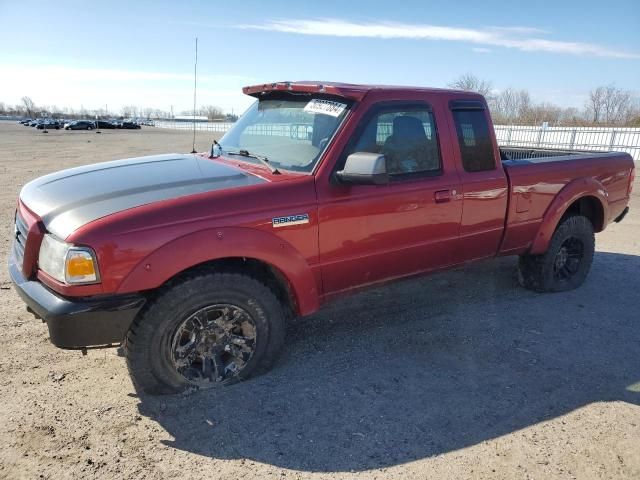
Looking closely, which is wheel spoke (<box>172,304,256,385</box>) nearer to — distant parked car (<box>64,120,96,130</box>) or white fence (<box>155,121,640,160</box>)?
white fence (<box>155,121,640,160</box>)

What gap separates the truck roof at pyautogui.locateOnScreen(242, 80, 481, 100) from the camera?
3.39 m

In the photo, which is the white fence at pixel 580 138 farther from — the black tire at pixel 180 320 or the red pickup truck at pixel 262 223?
the black tire at pixel 180 320

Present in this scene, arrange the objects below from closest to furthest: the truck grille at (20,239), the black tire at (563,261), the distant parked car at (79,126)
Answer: the truck grille at (20,239) < the black tire at (563,261) < the distant parked car at (79,126)

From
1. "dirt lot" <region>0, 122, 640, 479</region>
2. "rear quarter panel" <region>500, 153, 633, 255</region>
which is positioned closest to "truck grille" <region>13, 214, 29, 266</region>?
"dirt lot" <region>0, 122, 640, 479</region>

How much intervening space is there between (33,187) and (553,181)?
4.40 metres

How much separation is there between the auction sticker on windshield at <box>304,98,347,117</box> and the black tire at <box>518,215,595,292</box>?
274 cm

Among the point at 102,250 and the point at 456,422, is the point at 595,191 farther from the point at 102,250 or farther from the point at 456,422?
the point at 102,250

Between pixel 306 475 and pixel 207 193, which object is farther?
pixel 207 193

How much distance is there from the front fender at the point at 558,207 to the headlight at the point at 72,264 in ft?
12.8

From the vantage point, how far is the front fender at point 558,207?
15.0 feet

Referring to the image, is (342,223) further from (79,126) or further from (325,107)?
(79,126)

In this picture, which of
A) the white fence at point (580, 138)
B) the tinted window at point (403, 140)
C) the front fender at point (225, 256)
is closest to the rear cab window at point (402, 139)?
the tinted window at point (403, 140)

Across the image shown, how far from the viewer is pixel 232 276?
294 cm

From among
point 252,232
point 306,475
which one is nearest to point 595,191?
point 252,232
